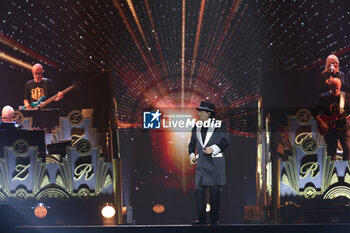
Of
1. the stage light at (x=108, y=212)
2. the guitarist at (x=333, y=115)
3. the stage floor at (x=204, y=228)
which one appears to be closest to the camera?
the stage floor at (x=204, y=228)

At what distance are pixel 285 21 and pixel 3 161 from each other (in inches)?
132

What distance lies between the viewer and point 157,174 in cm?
631

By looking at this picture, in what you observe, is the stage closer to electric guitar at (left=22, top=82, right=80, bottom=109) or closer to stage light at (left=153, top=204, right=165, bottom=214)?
stage light at (left=153, top=204, right=165, bottom=214)

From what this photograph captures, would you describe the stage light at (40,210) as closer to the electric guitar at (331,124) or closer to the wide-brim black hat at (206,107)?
the wide-brim black hat at (206,107)

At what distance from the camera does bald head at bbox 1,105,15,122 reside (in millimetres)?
6391

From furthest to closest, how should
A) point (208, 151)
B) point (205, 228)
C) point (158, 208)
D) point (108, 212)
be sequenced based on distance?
point (158, 208) < point (108, 212) < point (208, 151) < point (205, 228)

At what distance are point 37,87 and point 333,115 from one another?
10.4 ft

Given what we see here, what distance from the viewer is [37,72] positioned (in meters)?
6.43

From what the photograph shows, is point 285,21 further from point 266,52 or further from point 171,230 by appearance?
point 171,230

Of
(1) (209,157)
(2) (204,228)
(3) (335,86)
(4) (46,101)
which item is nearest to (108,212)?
(2) (204,228)

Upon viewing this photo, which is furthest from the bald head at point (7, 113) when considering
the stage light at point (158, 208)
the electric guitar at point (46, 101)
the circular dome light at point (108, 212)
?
the stage light at point (158, 208)

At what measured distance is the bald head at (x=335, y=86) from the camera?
6.38 meters

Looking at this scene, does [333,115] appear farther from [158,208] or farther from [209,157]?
[158,208]

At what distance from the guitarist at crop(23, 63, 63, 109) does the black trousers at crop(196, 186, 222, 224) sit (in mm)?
1819
